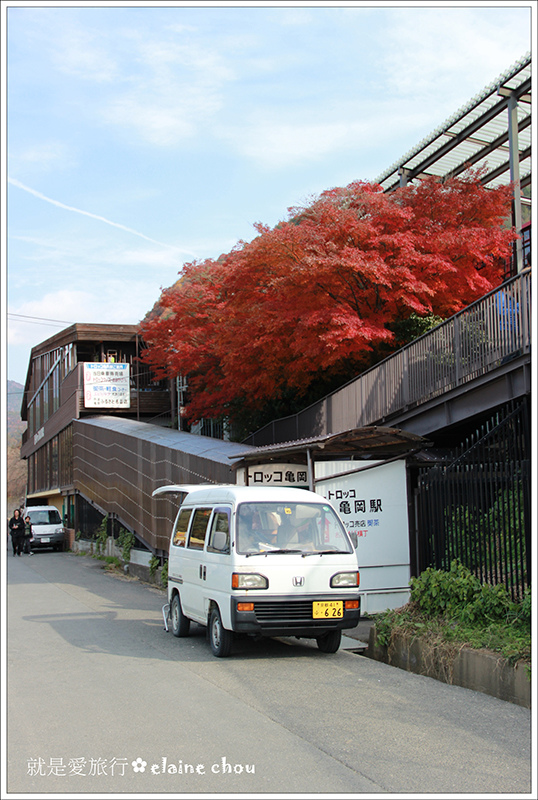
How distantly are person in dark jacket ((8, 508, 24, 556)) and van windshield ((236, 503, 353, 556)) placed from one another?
23649 millimetres

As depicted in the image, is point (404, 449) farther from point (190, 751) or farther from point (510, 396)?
point (190, 751)

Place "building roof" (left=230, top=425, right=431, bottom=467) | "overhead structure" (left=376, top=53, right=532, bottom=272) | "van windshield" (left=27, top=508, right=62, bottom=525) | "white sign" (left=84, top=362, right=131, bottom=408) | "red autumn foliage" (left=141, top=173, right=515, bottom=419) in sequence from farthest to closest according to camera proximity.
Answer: "white sign" (left=84, top=362, right=131, bottom=408) → "van windshield" (left=27, top=508, right=62, bottom=525) → "overhead structure" (left=376, top=53, right=532, bottom=272) → "red autumn foliage" (left=141, top=173, right=515, bottom=419) → "building roof" (left=230, top=425, right=431, bottom=467)

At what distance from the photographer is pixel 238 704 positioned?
22.4 feet

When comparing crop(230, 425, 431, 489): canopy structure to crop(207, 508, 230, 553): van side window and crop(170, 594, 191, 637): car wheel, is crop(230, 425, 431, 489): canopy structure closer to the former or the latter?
crop(207, 508, 230, 553): van side window

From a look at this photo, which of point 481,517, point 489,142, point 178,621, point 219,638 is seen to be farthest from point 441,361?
point 489,142

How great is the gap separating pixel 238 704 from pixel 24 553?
2937 cm

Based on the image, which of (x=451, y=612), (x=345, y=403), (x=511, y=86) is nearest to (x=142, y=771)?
(x=451, y=612)

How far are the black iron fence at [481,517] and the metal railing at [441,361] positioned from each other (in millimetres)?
2161

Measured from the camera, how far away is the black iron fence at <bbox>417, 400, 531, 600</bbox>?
846 cm

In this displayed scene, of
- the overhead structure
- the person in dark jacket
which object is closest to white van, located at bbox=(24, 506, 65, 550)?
the person in dark jacket

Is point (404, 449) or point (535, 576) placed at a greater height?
point (404, 449)
